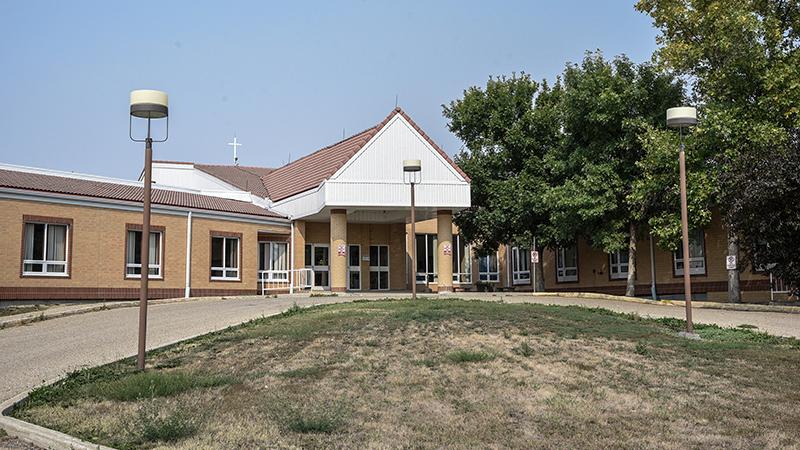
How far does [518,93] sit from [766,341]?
2421cm

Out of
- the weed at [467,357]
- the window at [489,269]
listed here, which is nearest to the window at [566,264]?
the window at [489,269]

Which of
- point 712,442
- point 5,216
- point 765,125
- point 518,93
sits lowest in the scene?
point 712,442

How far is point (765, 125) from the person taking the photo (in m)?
26.5

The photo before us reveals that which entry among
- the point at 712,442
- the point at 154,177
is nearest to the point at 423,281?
the point at 154,177

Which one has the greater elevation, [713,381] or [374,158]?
[374,158]

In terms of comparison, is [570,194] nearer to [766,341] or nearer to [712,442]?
[766,341]

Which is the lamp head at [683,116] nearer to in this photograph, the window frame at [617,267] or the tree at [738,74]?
the tree at [738,74]

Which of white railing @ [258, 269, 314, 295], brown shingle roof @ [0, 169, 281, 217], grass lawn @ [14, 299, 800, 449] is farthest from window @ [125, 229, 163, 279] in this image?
grass lawn @ [14, 299, 800, 449]

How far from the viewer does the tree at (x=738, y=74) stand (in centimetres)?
2606

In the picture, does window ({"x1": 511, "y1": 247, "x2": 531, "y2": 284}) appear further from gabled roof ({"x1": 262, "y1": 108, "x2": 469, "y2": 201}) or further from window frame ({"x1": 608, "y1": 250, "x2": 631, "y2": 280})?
gabled roof ({"x1": 262, "y1": 108, "x2": 469, "y2": 201})

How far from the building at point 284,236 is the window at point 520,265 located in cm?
139

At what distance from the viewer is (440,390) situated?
36.8ft

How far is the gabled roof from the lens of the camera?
3412 cm

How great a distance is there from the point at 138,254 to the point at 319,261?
941 centimetres
